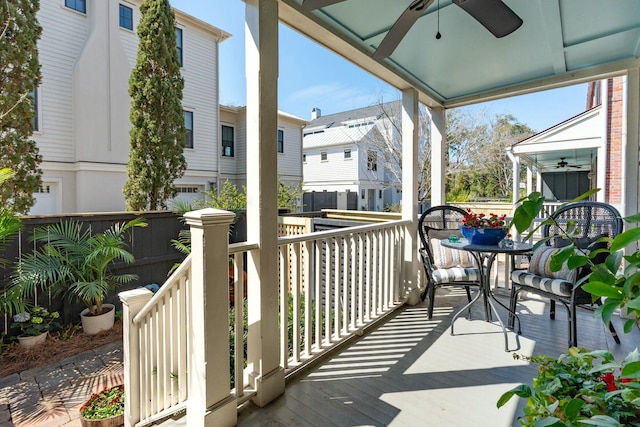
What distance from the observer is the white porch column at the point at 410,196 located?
3.79 m

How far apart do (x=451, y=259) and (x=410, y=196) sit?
0.83 m

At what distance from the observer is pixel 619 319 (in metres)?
3.13

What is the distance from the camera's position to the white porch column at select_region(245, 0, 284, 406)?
1947mm

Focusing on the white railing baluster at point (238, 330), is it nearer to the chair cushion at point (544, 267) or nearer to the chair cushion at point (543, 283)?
the chair cushion at point (543, 283)

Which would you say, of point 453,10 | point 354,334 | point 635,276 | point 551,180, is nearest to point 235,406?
point 354,334

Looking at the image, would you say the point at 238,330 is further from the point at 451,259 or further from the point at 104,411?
the point at 451,259

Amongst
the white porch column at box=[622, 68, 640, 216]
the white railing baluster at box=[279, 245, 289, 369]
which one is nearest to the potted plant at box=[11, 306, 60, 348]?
the white railing baluster at box=[279, 245, 289, 369]

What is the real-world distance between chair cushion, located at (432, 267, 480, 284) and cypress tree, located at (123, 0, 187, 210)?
19.3 feet

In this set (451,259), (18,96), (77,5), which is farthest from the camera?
(77,5)

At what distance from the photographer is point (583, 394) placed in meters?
0.84

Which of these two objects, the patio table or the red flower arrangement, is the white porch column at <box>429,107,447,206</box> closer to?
the patio table

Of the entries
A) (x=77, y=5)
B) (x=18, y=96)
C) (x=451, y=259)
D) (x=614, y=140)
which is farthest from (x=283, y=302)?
(x=77, y=5)

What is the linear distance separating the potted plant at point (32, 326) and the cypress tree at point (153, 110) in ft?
10.6

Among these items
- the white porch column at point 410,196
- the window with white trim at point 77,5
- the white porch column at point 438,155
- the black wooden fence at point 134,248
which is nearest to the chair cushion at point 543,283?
the white porch column at point 410,196
